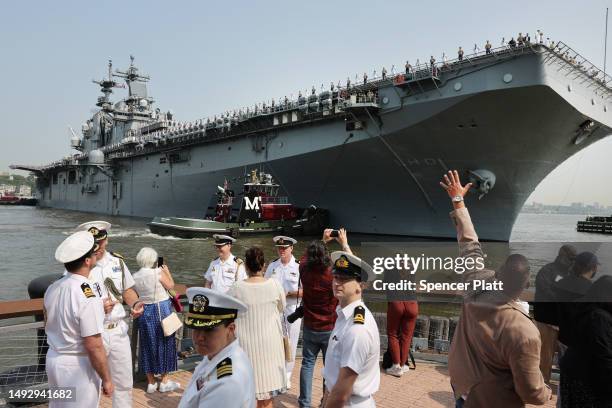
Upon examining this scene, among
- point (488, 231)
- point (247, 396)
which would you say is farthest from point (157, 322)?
point (488, 231)

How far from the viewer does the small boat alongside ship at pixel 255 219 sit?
22.5 metres

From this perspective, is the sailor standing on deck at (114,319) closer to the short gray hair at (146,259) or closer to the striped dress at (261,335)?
the short gray hair at (146,259)

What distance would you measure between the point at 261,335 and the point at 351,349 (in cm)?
110

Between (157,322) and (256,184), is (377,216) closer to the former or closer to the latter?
(256,184)

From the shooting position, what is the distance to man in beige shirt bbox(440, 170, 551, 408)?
1.96 meters

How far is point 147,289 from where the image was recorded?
3955mm

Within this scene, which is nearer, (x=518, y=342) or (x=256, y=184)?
(x=518, y=342)

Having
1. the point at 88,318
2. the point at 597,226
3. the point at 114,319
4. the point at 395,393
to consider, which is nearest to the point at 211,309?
the point at 88,318

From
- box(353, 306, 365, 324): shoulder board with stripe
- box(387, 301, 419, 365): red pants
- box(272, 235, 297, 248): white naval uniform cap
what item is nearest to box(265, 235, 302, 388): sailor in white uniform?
box(272, 235, 297, 248): white naval uniform cap

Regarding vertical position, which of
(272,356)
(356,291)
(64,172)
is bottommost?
(272,356)

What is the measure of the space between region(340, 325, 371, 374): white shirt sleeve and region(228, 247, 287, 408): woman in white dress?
1015mm

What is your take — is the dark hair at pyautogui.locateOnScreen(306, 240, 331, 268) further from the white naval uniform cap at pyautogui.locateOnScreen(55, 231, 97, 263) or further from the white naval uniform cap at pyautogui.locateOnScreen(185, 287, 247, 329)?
the white naval uniform cap at pyautogui.locateOnScreen(185, 287, 247, 329)

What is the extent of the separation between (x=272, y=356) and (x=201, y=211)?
27745 mm

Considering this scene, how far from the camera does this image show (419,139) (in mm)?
18500
